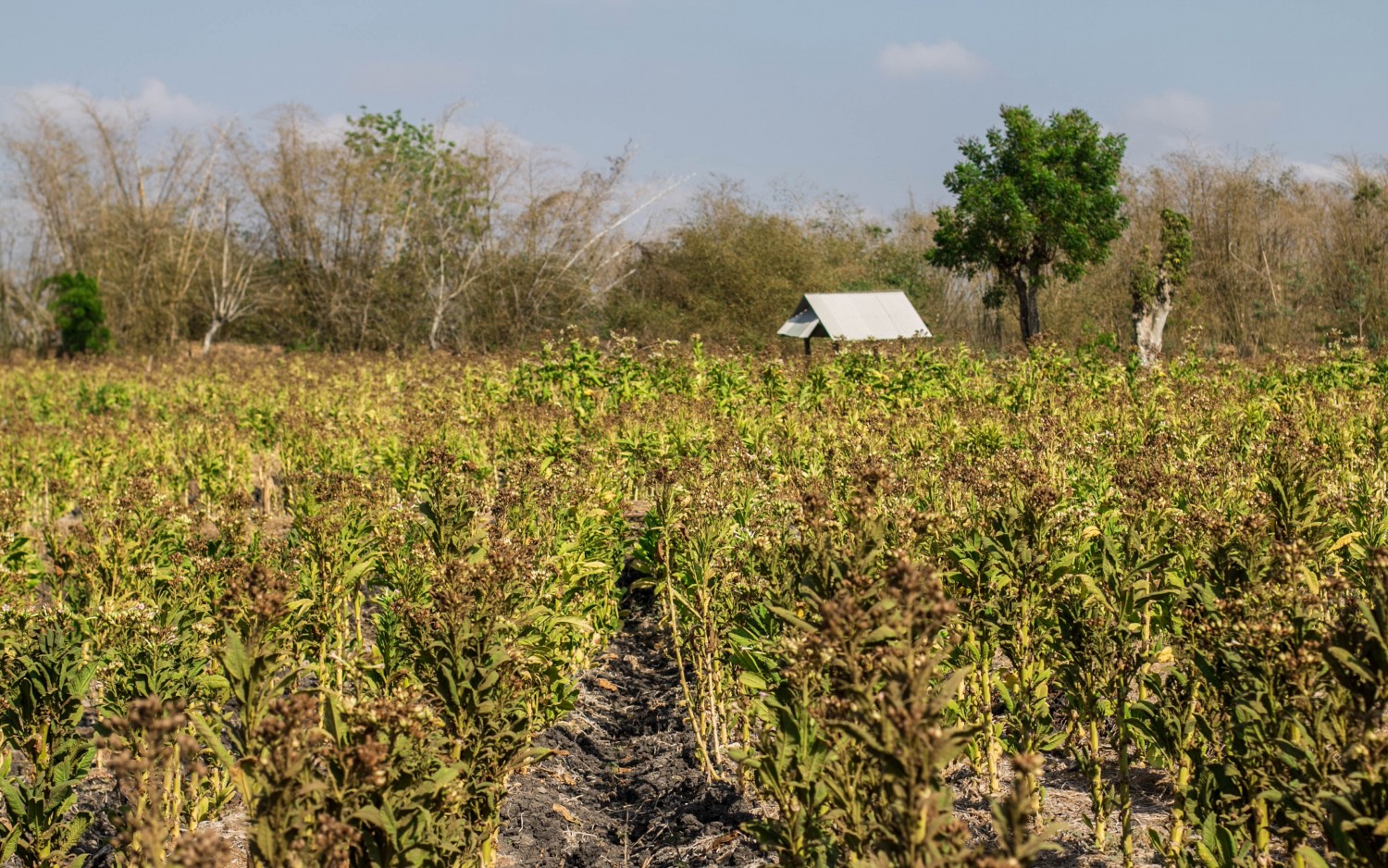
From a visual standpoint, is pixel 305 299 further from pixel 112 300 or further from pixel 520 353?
pixel 520 353

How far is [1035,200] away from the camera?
2564 cm

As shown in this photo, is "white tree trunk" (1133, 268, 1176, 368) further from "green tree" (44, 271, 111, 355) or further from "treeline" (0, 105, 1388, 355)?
"green tree" (44, 271, 111, 355)

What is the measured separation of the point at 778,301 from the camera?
98.5ft

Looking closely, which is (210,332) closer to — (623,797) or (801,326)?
(801,326)

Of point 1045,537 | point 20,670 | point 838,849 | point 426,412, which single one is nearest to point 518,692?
point 838,849

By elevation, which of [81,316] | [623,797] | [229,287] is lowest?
[623,797]

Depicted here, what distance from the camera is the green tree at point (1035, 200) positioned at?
82.6ft

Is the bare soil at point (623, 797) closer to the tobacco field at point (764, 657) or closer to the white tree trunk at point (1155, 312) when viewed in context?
the tobacco field at point (764, 657)

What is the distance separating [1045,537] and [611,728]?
2.35m

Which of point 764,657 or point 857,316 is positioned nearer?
point 764,657

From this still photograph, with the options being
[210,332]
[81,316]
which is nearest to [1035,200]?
[210,332]

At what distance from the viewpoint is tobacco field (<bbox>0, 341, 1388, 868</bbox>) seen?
8.17ft

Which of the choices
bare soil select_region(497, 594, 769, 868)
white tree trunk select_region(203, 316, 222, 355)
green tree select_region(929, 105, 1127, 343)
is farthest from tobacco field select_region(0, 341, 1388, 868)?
white tree trunk select_region(203, 316, 222, 355)

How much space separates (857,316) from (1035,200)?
6.81m
